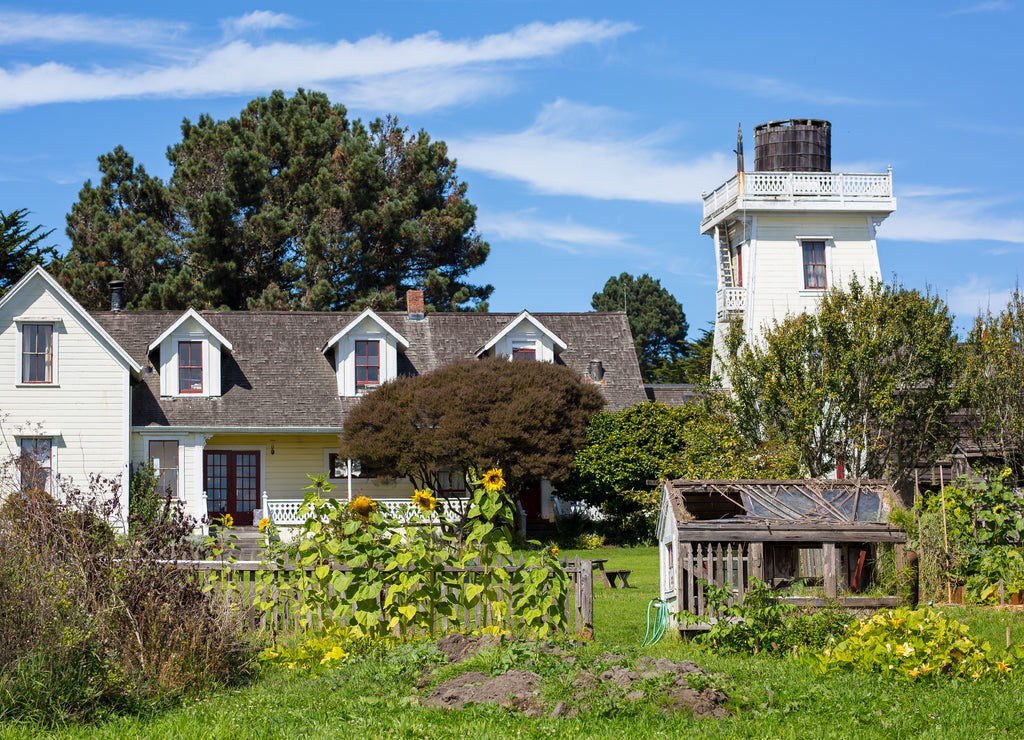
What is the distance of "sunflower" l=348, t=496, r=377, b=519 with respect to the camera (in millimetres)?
10938

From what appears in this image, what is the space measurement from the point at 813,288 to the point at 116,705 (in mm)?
25809

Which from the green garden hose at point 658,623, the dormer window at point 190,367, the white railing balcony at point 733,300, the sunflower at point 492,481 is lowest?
the green garden hose at point 658,623

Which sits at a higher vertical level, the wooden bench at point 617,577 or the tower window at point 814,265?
the tower window at point 814,265

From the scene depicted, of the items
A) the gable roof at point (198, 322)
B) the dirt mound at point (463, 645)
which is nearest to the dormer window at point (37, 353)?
the gable roof at point (198, 322)

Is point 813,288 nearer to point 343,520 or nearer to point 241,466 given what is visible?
point 241,466

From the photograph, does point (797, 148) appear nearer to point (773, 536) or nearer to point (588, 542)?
point (588, 542)

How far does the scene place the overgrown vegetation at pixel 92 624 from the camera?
814cm

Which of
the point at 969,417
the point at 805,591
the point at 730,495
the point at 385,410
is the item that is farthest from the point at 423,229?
the point at 805,591

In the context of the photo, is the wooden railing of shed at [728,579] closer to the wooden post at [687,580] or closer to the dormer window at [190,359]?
the wooden post at [687,580]

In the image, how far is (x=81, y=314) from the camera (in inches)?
1080

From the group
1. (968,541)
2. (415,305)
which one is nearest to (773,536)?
(968,541)

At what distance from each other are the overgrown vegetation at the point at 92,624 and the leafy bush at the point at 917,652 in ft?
16.8

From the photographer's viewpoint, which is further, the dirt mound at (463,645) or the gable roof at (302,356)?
the gable roof at (302,356)

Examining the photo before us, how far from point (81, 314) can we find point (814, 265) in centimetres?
1902
